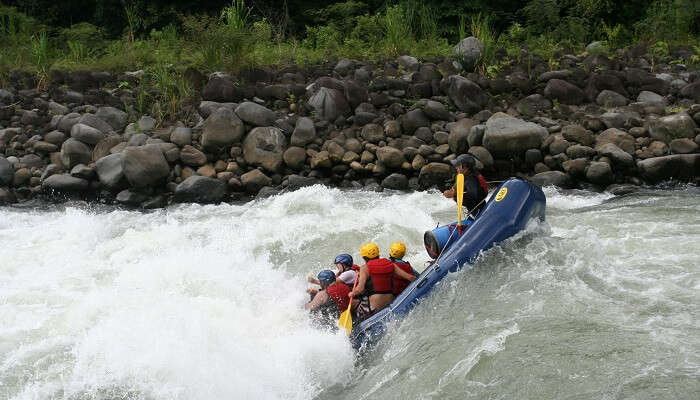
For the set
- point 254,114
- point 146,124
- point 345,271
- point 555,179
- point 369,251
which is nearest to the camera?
point 369,251

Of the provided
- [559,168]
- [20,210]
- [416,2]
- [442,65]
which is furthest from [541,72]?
[20,210]

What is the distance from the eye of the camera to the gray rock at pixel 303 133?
11219 millimetres

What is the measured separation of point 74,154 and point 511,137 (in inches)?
273

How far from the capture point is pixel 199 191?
34.6ft

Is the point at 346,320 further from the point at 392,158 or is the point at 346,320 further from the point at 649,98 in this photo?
the point at 649,98

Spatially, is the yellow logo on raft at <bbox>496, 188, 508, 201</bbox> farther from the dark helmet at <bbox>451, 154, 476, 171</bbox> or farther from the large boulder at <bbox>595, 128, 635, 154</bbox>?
the large boulder at <bbox>595, 128, 635, 154</bbox>

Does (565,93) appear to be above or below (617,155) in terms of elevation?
above

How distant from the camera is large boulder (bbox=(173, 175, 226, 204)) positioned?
10.5 m

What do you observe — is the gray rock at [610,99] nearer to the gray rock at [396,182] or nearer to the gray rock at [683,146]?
the gray rock at [683,146]

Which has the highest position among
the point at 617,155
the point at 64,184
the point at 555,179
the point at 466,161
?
the point at 466,161

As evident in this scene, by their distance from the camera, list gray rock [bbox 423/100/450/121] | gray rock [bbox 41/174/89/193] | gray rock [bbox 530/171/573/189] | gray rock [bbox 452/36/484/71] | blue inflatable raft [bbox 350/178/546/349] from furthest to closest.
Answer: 1. gray rock [bbox 452/36/484/71]
2. gray rock [bbox 423/100/450/121]
3. gray rock [bbox 41/174/89/193]
4. gray rock [bbox 530/171/573/189]
5. blue inflatable raft [bbox 350/178/546/349]

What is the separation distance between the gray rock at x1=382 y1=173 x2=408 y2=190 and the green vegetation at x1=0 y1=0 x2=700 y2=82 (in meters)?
3.44

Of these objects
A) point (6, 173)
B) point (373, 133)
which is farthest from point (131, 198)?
point (373, 133)

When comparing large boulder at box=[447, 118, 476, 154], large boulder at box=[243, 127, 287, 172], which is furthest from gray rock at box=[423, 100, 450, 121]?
large boulder at box=[243, 127, 287, 172]
